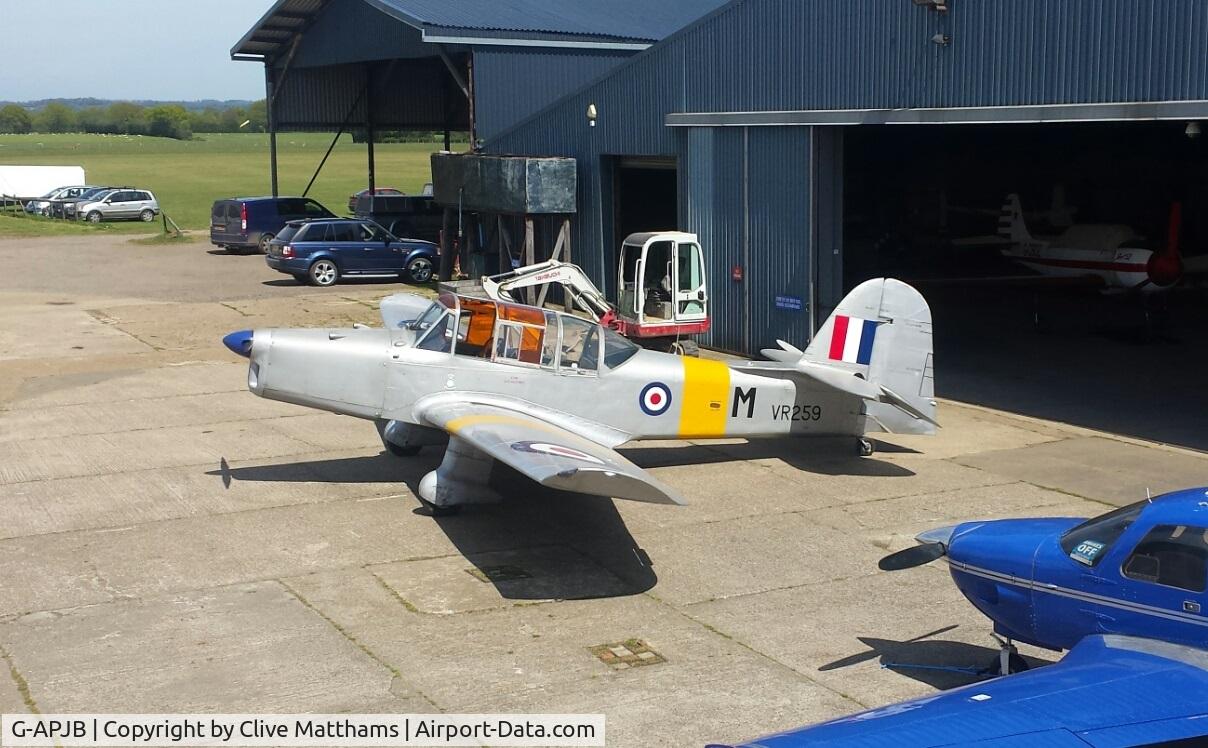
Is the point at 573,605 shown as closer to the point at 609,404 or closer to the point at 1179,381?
the point at 609,404

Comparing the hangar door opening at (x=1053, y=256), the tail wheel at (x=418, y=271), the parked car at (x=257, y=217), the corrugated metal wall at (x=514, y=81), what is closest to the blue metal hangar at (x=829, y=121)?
the hangar door opening at (x=1053, y=256)

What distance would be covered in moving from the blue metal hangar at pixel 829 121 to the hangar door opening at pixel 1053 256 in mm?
146

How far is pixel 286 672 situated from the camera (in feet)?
27.8

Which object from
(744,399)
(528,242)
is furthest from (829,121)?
(528,242)

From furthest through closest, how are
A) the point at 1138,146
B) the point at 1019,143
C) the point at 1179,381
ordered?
the point at 1019,143 < the point at 1138,146 < the point at 1179,381

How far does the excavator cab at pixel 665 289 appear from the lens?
21062 millimetres

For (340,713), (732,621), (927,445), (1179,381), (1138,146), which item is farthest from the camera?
(1138,146)

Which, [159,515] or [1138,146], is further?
[1138,146]

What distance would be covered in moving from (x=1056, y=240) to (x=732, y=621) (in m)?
21.4

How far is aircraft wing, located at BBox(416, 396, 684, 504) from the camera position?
960 centimetres

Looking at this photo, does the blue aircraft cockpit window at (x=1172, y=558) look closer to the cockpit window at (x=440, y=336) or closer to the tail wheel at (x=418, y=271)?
the cockpit window at (x=440, y=336)

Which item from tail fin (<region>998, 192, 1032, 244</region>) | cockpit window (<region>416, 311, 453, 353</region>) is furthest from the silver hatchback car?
cockpit window (<region>416, 311, 453, 353</region>)

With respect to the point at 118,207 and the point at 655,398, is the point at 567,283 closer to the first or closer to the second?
the point at 655,398

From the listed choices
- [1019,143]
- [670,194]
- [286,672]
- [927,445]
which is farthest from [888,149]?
[286,672]
